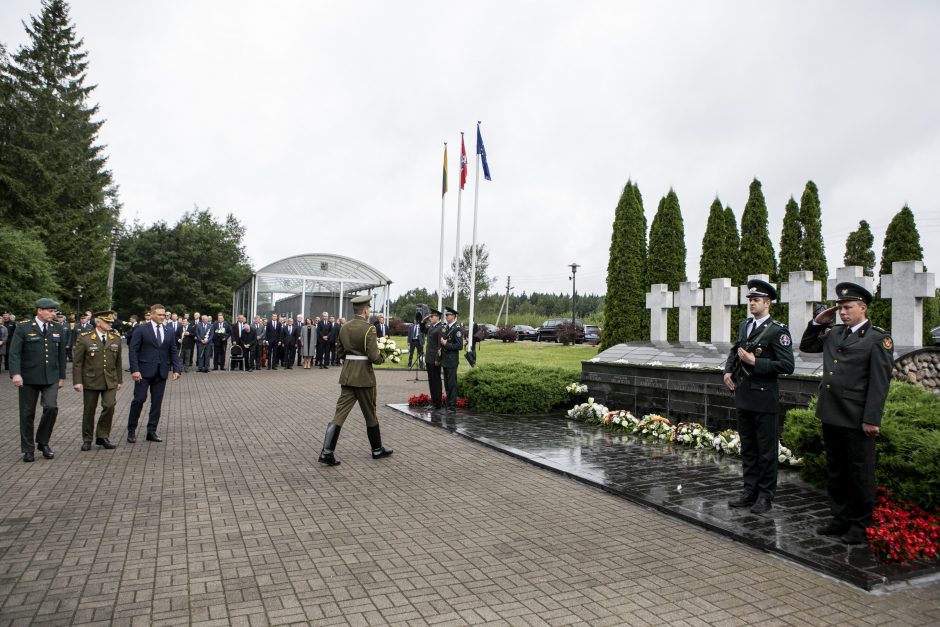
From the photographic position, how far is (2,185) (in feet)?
89.7

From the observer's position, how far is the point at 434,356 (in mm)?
11180

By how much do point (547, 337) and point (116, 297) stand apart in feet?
117

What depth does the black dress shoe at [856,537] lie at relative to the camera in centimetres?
451

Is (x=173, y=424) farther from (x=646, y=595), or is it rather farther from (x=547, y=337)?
(x=547, y=337)

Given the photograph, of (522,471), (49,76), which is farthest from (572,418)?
(49,76)

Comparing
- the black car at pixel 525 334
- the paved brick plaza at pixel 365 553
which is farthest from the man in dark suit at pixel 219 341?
the black car at pixel 525 334

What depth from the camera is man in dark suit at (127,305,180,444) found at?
835cm

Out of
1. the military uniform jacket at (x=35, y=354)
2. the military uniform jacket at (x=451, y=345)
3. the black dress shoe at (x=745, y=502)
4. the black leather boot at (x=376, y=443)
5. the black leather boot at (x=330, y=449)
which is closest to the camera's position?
the black dress shoe at (x=745, y=502)

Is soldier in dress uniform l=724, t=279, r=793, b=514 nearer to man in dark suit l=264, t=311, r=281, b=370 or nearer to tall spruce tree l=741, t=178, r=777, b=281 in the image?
man in dark suit l=264, t=311, r=281, b=370

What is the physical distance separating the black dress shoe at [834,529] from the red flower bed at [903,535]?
0.21 metres

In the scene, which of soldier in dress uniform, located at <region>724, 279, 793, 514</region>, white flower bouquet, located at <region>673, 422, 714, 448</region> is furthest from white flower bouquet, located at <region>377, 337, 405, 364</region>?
soldier in dress uniform, located at <region>724, 279, 793, 514</region>

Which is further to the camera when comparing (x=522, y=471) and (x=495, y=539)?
(x=522, y=471)

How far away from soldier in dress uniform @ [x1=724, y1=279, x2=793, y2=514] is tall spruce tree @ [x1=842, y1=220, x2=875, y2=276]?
36.4m

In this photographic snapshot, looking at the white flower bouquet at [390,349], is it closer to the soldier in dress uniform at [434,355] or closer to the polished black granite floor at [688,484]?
the soldier in dress uniform at [434,355]
